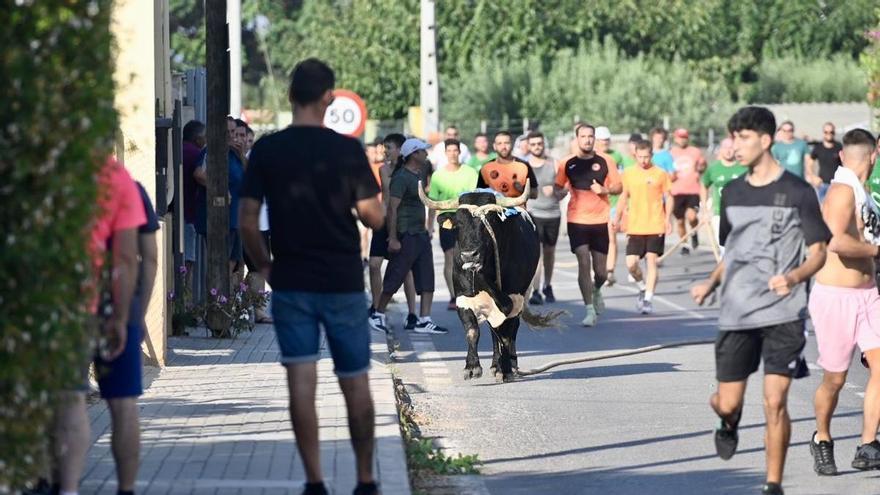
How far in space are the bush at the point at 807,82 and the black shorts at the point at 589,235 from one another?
42070mm

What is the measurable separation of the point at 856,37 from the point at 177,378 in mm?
57290

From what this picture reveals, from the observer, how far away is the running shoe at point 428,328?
57.4 ft

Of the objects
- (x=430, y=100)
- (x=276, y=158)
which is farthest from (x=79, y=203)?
(x=430, y=100)

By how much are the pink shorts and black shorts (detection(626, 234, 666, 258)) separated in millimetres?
9831

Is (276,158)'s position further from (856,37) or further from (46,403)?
(856,37)

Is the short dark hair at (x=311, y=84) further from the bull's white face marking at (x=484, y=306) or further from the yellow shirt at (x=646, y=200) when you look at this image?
the yellow shirt at (x=646, y=200)

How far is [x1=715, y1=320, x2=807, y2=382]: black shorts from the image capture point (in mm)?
8367

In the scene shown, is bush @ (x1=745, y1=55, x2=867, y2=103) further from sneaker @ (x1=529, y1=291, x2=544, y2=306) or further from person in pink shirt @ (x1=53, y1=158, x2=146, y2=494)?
person in pink shirt @ (x1=53, y1=158, x2=146, y2=494)

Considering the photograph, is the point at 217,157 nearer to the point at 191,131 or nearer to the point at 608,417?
the point at 191,131

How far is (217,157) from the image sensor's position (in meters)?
15.3

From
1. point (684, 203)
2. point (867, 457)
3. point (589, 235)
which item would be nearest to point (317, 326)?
point (867, 457)

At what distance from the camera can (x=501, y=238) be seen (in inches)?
546

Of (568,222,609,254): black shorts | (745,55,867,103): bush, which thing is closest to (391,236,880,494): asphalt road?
(568,222,609,254): black shorts

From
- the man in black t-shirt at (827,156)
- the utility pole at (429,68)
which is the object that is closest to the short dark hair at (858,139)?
the man in black t-shirt at (827,156)
